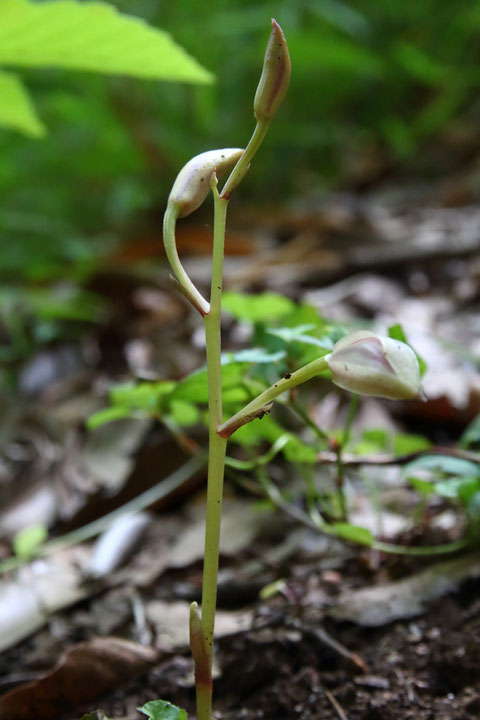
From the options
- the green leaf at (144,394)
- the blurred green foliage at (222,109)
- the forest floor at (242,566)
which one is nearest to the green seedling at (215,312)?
the forest floor at (242,566)

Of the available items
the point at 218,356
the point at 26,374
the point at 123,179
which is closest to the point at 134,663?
the point at 218,356

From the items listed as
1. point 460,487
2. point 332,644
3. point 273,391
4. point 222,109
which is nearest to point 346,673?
point 332,644

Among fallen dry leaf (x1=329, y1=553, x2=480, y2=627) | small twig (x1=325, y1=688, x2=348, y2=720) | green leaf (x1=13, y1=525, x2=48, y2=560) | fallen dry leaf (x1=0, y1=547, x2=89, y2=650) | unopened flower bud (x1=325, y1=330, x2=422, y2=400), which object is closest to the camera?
unopened flower bud (x1=325, y1=330, x2=422, y2=400)

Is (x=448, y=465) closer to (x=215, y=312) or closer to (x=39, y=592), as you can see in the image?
(x=215, y=312)

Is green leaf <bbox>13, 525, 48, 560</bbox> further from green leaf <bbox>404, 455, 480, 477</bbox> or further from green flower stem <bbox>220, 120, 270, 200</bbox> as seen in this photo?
green flower stem <bbox>220, 120, 270, 200</bbox>

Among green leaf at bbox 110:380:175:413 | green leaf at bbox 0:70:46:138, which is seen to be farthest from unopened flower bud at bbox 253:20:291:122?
green leaf at bbox 0:70:46:138

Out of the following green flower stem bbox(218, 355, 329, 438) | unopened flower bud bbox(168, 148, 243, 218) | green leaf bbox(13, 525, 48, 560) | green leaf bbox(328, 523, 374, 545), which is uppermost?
unopened flower bud bbox(168, 148, 243, 218)

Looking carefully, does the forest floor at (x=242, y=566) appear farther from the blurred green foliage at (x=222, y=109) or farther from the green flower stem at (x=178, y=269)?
the blurred green foliage at (x=222, y=109)
